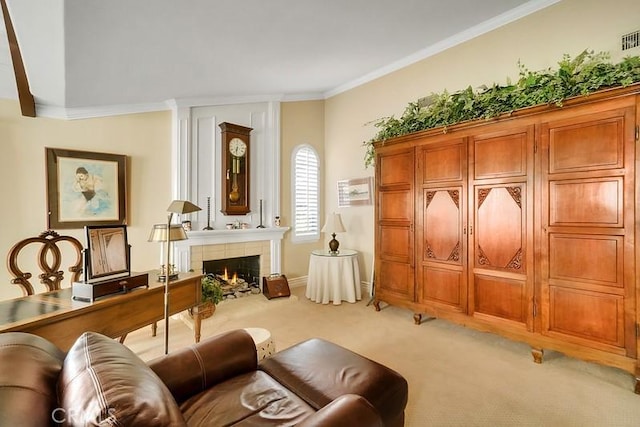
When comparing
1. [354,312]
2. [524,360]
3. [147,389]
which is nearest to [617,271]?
[524,360]

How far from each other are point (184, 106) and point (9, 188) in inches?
82.5

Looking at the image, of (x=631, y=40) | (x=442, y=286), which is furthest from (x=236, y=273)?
(x=631, y=40)

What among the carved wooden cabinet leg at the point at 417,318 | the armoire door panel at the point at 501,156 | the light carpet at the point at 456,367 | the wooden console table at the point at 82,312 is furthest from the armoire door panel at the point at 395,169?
the wooden console table at the point at 82,312

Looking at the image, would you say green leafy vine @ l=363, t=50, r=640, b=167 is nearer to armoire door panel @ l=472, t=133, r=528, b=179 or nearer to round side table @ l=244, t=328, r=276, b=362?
armoire door panel @ l=472, t=133, r=528, b=179

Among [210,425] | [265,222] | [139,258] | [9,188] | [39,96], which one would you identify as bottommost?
[210,425]

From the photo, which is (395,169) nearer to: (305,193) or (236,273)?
(305,193)

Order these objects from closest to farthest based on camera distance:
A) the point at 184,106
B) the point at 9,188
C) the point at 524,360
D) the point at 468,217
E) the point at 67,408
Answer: the point at 67,408 < the point at 524,360 < the point at 468,217 < the point at 9,188 < the point at 184,106

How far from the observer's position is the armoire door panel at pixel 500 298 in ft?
8.98

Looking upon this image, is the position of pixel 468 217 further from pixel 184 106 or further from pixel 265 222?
pixel 184 106

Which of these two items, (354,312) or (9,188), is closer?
(9,188)

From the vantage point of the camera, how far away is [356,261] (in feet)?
14.7

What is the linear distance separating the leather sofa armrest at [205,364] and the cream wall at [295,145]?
11.1 feet

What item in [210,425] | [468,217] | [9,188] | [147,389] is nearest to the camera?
[147,389]

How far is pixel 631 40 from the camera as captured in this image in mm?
2664
